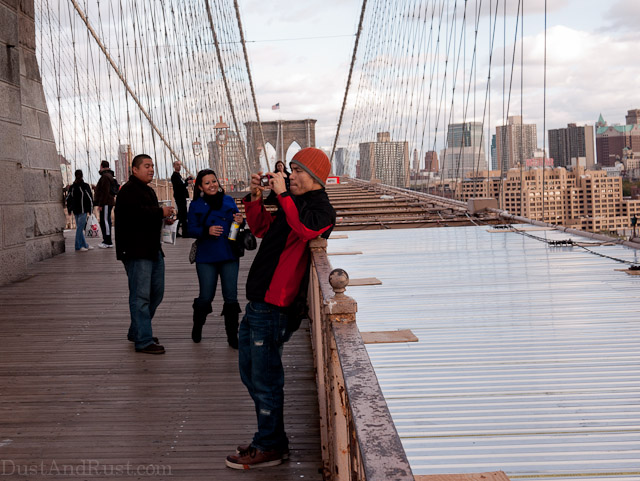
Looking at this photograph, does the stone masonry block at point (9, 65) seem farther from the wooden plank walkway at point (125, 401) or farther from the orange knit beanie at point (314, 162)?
the orange knit beanie at point (314, 162)

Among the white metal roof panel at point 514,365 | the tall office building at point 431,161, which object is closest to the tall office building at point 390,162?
the tall office building at point 431,161

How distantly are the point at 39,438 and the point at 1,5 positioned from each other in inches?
268

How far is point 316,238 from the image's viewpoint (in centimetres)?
307

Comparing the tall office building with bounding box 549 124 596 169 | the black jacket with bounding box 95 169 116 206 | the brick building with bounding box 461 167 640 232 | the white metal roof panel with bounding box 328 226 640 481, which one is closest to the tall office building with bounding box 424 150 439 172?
the tall office building with bounding box 549 124 596 169

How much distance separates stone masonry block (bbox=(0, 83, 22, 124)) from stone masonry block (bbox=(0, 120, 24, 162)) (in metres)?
0.09

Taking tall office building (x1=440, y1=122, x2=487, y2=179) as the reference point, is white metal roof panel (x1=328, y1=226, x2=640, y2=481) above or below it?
below

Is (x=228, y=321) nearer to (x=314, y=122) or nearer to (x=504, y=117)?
(x=504, y=117)

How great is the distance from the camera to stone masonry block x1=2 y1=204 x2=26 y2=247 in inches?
332

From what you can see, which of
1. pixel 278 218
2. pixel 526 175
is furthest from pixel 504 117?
pixel 278 218

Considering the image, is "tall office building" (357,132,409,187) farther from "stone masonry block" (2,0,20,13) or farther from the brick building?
"stone masonry block" (2,0,20,13)

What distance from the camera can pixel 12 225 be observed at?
28.3 feet

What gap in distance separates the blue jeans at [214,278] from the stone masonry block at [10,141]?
4.40 metres

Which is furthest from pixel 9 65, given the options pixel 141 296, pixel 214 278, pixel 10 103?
pixel 214 278

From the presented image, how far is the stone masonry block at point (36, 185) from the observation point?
1055cm
